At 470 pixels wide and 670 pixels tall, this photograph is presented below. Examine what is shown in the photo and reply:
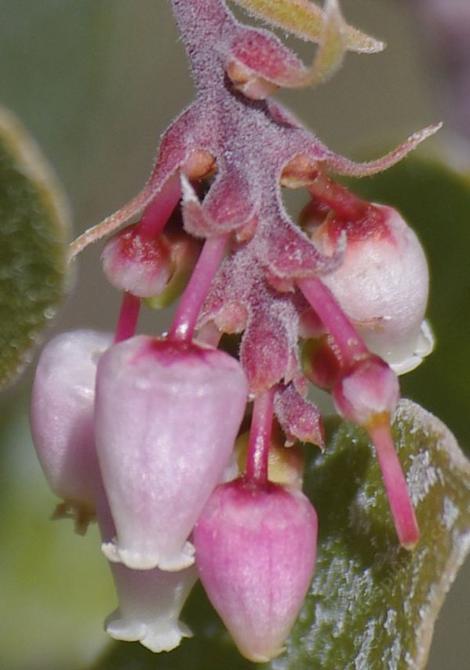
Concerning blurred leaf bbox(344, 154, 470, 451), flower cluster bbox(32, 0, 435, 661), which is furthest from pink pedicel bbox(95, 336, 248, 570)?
blurred leaf bbox(344, 154, 470, 451)

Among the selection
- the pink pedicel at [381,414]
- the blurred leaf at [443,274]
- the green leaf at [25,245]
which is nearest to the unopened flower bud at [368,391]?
the pink pedicel at [381,414]

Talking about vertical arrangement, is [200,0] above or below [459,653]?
above

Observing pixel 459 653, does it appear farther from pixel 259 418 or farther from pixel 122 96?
pixel 259 418

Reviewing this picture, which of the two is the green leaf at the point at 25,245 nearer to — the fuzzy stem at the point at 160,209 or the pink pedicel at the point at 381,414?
the fuzzy stem at the point at 160,209

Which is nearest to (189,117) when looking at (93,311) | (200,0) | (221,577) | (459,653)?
(200,0)

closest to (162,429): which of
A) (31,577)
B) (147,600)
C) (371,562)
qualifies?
(147,600)

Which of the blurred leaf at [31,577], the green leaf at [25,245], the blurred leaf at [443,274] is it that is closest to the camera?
the green leaf at [25,245]

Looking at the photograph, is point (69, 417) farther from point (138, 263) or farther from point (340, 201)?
point (340, 201)
